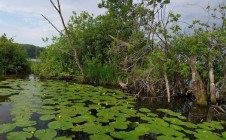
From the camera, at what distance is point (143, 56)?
439 inches

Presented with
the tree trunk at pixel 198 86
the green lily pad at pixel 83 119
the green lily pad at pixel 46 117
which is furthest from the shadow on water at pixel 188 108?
the green lily pad at pixel 46 117

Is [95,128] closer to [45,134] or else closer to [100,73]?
[45,134]

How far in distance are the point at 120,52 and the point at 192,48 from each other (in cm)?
446

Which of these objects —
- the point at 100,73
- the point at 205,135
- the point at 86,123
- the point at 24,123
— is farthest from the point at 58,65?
the point at 205,135

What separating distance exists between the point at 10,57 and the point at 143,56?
9.61 m

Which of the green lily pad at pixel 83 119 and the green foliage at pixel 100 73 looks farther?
the green foliage at pixel 100 73

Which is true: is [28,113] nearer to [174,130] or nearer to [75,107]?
[75,107]

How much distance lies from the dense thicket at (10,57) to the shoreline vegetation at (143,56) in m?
0.28

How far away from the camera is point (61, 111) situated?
6.61m

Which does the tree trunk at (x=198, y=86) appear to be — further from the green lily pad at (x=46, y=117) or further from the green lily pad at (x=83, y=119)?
the green lily pad at (x=46, y=117)

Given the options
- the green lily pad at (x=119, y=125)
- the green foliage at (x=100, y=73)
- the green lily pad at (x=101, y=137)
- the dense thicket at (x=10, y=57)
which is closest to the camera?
the green lily pad at (x=101, y=137)

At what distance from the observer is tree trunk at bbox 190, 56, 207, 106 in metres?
8.99

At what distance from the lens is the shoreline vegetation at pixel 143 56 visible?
8.97 metres

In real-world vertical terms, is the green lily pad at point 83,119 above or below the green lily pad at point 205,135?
above
